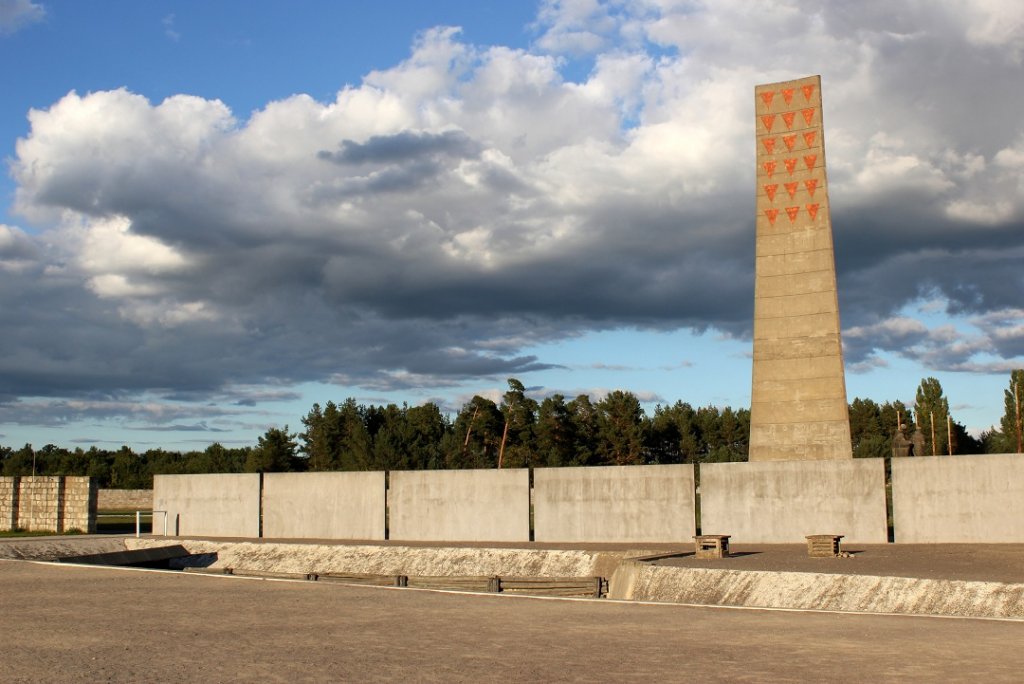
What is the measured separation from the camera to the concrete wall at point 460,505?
3072 cm

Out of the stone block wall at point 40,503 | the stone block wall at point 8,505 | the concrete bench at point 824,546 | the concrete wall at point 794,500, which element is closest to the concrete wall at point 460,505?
the concrete wall at point 794,500

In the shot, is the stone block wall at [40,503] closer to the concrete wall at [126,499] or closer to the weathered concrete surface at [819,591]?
the weathered concrete surface at [819,591]

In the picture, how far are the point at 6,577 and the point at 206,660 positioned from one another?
1322cm

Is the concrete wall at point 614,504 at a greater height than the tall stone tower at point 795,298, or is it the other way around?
the tall stone tower at point 795,298

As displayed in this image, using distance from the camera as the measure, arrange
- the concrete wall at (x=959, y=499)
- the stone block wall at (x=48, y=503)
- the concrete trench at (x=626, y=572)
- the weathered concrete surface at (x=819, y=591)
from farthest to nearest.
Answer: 1. the stone block wall at (x=48, y=503)
2. the concrete wall at (x=959, y=499)
3. the concrete trench at (x=626, y=572)
4. the weathered concrete surface at (x=819, y=591)

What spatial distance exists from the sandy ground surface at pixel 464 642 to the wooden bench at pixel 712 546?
6.90 metres

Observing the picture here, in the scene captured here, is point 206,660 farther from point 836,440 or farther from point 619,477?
point 836,440

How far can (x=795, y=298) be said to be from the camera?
33688 mm

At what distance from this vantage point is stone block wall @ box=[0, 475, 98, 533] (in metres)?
39.5

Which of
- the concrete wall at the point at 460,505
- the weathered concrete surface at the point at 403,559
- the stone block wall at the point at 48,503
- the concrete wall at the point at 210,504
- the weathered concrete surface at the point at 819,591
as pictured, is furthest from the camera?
the stone block wall at the point at 48,503

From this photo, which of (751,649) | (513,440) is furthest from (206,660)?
(513,440)

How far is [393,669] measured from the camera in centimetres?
935

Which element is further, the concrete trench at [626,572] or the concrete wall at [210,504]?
the concrete wall at [210,504]

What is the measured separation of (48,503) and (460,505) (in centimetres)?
1862
